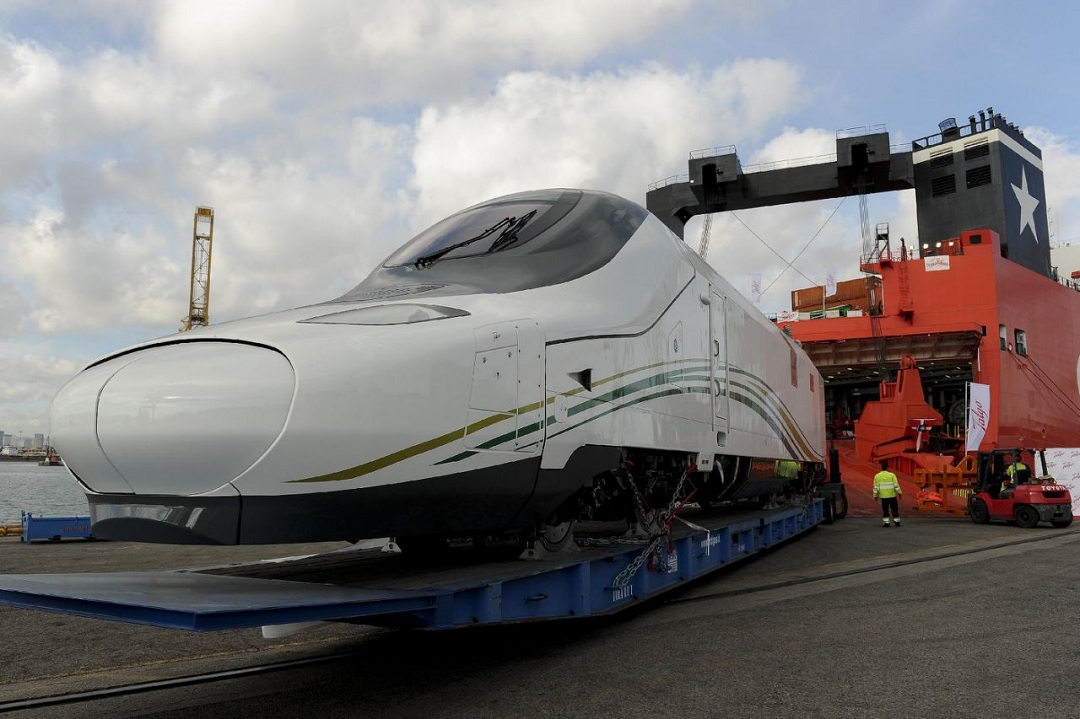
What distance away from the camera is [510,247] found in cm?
488

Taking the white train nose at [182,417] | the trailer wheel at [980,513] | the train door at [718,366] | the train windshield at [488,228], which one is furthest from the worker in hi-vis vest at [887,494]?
the white train nose at [182,417]

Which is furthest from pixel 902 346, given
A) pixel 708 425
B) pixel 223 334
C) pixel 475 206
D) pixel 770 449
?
pixel 223 334

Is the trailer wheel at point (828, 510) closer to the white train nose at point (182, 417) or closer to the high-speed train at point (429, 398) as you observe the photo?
the high-speed train at point (429, 398)

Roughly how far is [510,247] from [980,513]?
1507 centimetres

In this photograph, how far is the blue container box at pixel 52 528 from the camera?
15.2 m

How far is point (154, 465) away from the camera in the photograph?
3.21 m

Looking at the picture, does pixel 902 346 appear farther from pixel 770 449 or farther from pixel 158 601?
pixel 158 601

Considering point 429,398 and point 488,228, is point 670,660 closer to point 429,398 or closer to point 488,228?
point 429,398

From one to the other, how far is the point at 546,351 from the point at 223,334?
1.72m

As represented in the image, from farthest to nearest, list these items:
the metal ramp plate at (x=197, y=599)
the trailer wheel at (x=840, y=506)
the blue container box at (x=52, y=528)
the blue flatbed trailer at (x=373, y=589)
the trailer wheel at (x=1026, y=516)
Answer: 1. the trailer wheel at (x=840, y=506)
2. the blue container box at (x=52, y=528)
3. the trailer wheel at (x=1026, y=516)
4. the blue flatbed trailer at (x=373, y=589)
5. the metal ramp plate at (x=197, y=599)

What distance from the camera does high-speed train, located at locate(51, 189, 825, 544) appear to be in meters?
3.21

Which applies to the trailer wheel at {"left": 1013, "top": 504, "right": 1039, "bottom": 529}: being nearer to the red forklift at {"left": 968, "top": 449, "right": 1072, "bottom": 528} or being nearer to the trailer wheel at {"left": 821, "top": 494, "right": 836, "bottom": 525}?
the red forklift at {"left": 968, "top": 449, "right": 1072, "bottom": 528}

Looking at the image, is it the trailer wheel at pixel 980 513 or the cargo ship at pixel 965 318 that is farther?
the cargo ship at pixel 965 318

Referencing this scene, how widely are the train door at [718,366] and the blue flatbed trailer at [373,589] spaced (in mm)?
1063
